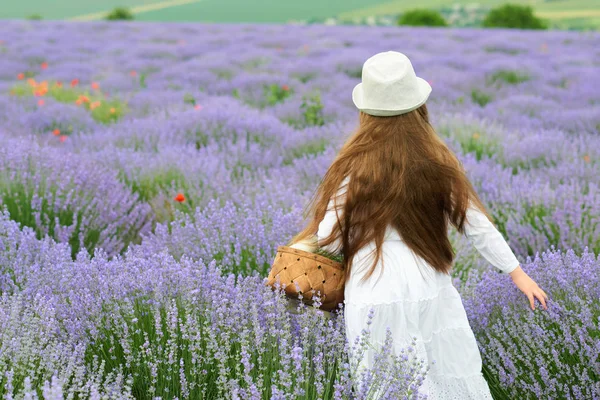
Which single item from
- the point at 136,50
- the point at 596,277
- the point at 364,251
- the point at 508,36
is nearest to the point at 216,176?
the point at 364,251

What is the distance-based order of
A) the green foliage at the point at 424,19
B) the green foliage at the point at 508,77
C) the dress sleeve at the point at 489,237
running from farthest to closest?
the green foliage at the point at 424,19
the green foliage at the point at 508,77
the dress sleeve at the point at 489,237

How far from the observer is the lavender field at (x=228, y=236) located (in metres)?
2.00

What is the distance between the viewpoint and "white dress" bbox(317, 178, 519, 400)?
2098 mm

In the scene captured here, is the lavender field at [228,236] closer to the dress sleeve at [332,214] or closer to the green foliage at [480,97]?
the green foliage at [480,97]

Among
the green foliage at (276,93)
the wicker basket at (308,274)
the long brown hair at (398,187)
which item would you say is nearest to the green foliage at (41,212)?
the wicker basket at (308,274)

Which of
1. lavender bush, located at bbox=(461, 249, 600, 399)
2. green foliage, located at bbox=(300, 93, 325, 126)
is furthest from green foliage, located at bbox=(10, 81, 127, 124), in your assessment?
lavender bush, located at bbox=(461, 249, 600, 399)

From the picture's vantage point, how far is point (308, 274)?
2.20 m

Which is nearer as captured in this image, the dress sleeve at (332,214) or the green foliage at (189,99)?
the dress sleeve at (332,214)

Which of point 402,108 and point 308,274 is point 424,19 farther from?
point 308,274

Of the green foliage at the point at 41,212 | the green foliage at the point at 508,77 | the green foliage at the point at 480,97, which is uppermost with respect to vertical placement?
the green foliage at the point at 41,212

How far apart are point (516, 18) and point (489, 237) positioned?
24246 mm

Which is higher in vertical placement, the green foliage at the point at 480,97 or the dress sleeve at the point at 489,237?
the dress sleeve at the point at 489,237

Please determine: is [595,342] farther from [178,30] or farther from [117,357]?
[178,30]

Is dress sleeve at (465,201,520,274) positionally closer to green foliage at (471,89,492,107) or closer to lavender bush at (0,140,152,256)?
lavender bush at (0,140,152,256)
